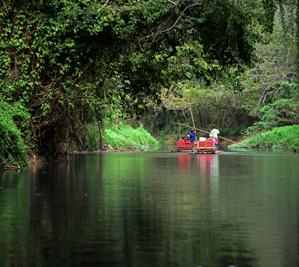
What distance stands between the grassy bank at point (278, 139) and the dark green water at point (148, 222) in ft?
98.9

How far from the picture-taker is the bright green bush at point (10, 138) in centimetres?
2244

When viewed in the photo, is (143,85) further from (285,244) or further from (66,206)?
(285,244)

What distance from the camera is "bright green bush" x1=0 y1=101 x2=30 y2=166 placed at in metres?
22.4

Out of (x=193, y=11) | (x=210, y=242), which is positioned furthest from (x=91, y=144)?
(x=210, y=242)

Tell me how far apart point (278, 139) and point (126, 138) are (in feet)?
39.1

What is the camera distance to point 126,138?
57062 mm

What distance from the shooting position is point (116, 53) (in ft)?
78.4

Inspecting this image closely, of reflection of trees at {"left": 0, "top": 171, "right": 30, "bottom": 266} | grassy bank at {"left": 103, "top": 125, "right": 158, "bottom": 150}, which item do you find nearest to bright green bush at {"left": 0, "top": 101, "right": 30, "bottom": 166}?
reflection of trees at {"left": 0, "top": 171, "right": 30, "bottom": 266}

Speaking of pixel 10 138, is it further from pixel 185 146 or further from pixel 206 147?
pixel 185 146

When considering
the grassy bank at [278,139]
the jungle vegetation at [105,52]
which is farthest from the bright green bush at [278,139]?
the jungle vegetation at [105,52]

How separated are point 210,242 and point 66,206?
4511 millimetres

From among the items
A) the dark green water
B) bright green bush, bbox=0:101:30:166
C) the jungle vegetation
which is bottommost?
the dark green water

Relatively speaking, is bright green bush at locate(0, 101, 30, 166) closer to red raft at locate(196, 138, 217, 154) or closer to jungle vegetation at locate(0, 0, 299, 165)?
jungle vegetation at locate(0, 0, 299, 165)

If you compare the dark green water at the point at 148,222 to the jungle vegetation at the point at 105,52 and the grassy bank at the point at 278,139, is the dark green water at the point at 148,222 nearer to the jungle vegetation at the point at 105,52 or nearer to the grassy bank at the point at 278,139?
the jungle vegetation at the point at 105,52
